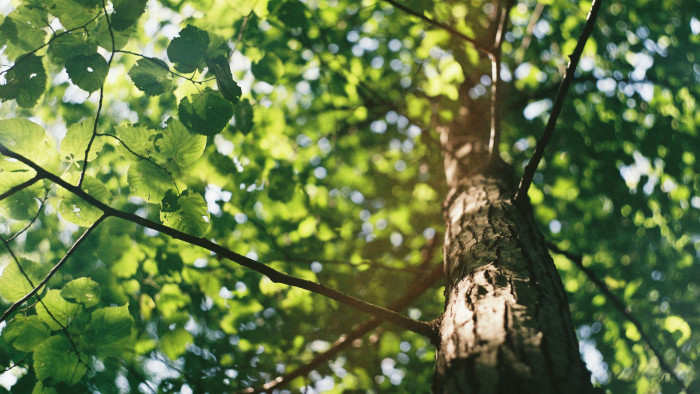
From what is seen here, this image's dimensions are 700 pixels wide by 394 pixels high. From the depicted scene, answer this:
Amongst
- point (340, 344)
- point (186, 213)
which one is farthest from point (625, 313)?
point (186, 213)

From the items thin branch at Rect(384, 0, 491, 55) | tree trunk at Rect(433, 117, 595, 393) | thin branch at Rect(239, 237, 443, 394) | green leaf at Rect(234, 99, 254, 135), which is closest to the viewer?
tree trunk at Rect(433, 117, 595, 393)

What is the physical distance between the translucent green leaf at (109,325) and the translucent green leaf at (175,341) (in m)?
1.18

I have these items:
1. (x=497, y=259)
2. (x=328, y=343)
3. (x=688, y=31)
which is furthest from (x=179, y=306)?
(x=688, y=31)

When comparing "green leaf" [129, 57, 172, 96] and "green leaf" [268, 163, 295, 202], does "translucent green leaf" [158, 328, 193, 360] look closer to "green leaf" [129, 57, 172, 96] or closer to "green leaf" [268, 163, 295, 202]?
"green leaf" [268, 163, 295, 202]

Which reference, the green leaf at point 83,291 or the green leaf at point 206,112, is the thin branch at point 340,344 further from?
the green leaf at point 206,112

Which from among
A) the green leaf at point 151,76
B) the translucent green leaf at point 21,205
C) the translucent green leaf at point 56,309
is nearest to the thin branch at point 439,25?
the green leaf at point 151,76

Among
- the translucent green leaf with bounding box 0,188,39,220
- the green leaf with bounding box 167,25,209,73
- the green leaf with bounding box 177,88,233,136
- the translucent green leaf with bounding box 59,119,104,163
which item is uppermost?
the green leaf with bounding box 167,25,209,73

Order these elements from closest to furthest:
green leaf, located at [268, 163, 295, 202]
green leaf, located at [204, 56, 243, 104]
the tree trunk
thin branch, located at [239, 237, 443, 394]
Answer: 1. the tree trunk
2. green leaf, located at [204, 56, 243, 104]
3. thin branch, located at [239, 237, 443, 394]
4. green leaf, located at [268, 163, 295, 202]

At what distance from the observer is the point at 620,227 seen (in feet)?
11.5

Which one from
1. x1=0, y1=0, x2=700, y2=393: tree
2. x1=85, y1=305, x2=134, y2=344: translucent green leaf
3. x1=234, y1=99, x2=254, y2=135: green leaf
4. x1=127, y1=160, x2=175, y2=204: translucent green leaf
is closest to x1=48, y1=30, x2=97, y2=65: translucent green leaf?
x1=0, y1=0, x2=700, y2=393: tree

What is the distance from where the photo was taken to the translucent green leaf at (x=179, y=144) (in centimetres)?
125

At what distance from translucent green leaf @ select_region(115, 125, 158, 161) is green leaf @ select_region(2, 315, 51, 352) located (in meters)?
0.63

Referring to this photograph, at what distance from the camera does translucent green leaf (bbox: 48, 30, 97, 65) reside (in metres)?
1.25

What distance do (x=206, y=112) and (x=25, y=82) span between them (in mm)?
664
